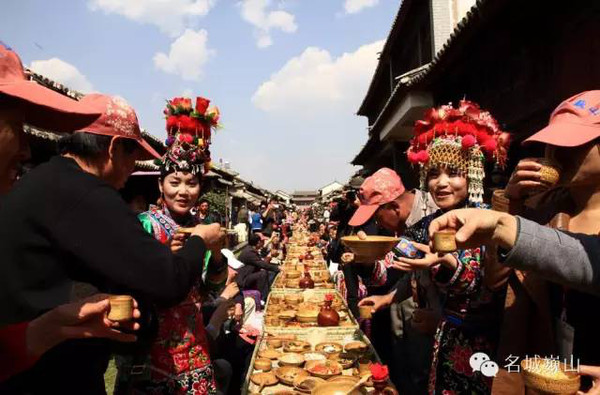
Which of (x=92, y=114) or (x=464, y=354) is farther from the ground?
(x=92, y=114)

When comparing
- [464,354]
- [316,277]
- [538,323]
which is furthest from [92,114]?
[316,277]

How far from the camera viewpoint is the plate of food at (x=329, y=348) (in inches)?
132

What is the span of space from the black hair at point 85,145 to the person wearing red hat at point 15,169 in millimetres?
60

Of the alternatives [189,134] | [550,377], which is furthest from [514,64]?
[550,377]

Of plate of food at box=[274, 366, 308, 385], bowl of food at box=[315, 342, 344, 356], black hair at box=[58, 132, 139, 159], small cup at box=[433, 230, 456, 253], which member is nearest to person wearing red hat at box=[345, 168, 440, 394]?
bowl of food at box=[315, 342, 344, 356]

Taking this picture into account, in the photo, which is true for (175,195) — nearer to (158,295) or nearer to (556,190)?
(158,295)

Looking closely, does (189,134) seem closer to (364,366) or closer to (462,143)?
(462,143)

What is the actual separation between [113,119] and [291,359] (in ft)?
7.72

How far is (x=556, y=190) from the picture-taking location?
169 cm

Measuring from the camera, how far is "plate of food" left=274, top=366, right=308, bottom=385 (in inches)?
109

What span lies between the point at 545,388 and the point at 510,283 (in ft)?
2.15

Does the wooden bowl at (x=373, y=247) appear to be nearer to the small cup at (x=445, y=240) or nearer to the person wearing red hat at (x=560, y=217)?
the person wearing red hat at (x=560, y=217)

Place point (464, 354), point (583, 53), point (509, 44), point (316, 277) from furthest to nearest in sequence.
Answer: point (316, 277) → point (509, 44) → point (583, 53) → point (464, 354)

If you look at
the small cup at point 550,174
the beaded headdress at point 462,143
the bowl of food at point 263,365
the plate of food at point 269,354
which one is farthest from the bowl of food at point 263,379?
the small cup at point 550,174
